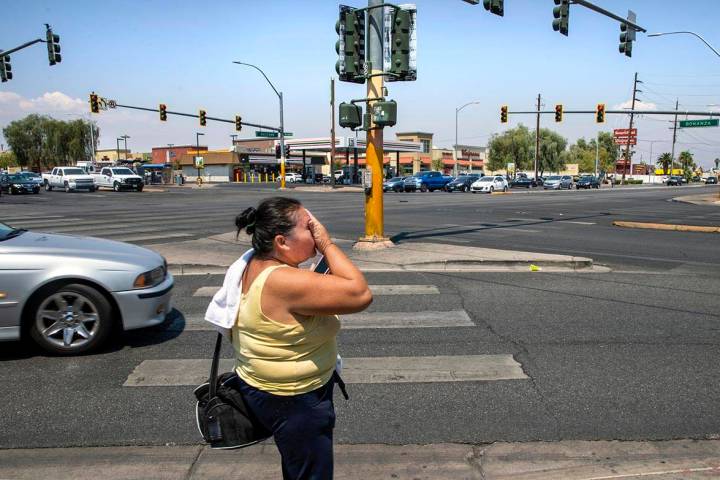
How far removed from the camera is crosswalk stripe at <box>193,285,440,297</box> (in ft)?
25.8

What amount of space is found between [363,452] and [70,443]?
1860 mm

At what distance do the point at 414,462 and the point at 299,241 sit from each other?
1.86 metres

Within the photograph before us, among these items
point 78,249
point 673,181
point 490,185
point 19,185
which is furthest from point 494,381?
point 673,181

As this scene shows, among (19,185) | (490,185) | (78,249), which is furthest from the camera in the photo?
(490,185)

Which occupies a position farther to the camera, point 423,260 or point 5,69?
point 5,69

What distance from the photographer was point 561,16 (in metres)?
15.5

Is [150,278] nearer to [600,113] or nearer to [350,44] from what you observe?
[350,44]

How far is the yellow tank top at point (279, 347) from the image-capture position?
2205 millimetres

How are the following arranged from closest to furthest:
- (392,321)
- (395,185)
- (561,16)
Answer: (392,321) < (561,16) < (395,185)

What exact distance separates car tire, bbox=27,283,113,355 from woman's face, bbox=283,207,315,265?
3.65 m

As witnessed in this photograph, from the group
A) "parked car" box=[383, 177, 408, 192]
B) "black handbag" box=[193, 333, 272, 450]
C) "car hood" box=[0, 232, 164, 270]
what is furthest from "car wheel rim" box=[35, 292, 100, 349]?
"parked car" box=[383, 177, 408, 192]

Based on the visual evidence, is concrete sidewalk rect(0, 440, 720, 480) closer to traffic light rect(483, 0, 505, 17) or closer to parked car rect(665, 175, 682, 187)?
traffic light rect(483, 0, 505, 17)

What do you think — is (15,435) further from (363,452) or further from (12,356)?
(363,452)

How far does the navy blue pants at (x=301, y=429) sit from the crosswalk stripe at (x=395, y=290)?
5521 mm
